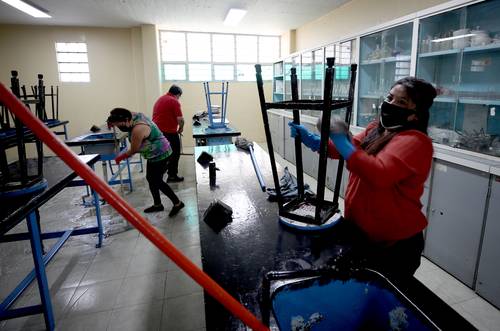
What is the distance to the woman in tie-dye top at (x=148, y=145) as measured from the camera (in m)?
2.99

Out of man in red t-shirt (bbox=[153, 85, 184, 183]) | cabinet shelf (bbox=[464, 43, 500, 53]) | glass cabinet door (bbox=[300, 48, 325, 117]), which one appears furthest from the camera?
glass cabinet door (bbox=[300, 48, 325, 117])

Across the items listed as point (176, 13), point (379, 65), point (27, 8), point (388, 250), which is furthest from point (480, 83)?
point (27, 8)

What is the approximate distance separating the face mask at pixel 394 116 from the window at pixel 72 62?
7.34 meters

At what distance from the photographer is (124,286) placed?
2244 millimetres

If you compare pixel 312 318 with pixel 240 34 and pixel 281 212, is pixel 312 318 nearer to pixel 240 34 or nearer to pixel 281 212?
pixel 281 212

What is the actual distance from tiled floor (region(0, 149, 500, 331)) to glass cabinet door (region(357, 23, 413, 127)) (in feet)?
6.23

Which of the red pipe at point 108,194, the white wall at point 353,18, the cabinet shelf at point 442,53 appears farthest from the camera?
the white wall at point 353,18

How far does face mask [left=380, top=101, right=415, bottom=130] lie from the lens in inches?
45.6

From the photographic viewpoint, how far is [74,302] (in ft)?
6.86

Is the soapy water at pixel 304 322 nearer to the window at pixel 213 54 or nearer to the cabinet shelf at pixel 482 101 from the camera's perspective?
the cabinet shelf at pixel 482 101

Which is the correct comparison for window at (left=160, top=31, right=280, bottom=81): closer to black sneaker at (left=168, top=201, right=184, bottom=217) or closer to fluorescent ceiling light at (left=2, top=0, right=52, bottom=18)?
fluorescent ceiling light at (left=2, top=0, right=52, bottom=18)

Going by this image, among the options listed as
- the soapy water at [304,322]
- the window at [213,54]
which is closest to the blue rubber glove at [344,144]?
the soapy water at [304,322]

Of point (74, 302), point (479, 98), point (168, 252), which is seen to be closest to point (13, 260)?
point (74, 302)

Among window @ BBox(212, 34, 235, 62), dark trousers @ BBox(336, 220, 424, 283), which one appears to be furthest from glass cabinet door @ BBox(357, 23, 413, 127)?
window @ BBox(212, 34, 235, 62)
